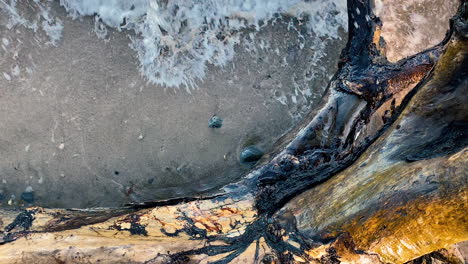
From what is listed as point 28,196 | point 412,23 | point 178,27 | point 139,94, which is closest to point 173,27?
point 178,27

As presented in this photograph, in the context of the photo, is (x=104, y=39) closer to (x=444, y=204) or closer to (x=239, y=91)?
(x=239, y=91)

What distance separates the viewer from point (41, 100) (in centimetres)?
308

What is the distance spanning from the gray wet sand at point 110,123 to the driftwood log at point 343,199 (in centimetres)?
41

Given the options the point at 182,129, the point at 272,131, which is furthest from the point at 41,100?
the point at 272,131

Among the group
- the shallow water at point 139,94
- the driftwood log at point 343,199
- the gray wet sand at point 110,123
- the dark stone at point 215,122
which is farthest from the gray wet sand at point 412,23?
the dark stone at point 215,122

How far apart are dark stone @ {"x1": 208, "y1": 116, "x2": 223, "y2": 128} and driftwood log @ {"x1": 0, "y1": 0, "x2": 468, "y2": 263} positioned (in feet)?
1.64

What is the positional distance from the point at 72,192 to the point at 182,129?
36.8 inches

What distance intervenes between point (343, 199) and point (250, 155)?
1.18 m

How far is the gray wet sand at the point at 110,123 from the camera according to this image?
10.1 ft

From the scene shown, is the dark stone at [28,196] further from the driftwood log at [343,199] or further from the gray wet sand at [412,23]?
the gray wet sand at [412,23]

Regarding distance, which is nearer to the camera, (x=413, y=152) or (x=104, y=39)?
(x=413, y=152)

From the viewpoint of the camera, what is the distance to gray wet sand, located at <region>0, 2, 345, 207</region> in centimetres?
308

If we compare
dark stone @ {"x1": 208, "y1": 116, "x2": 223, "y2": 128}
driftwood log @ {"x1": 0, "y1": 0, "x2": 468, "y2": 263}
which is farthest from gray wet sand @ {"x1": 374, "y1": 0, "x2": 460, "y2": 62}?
dark stone @ {"x1": 208, "y1": 116, "x2": 223, "y2": 128}

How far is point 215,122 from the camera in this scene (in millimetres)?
3129
